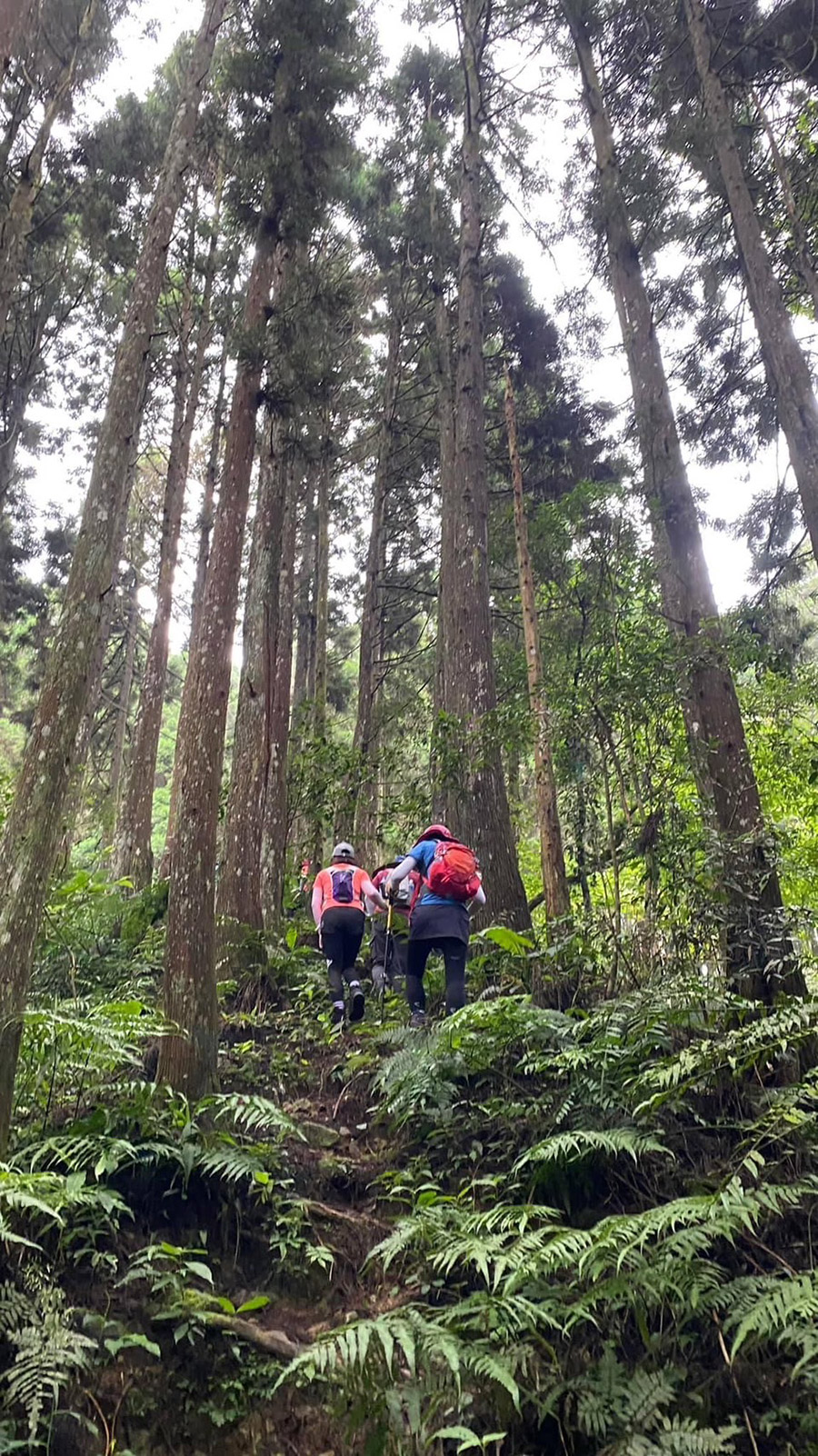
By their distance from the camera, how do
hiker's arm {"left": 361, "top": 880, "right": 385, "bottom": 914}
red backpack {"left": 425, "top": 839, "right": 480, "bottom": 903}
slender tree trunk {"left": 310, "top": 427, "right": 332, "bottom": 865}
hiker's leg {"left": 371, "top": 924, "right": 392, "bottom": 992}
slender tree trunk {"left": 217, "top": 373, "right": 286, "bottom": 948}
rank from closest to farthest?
1. red backpack {"left": 425, "top": 839, "right": 480, "bottom": 903}
2. hiker's arm {"left": 361, "top": 880, "right": 385, "bottom": 914}
3. hiker's leg {"left": 371, "top": 924, "right": 392, "bottom": 992}
4. slender tree trunk {"left": 217, "top": 373, "right": 286, "bottom": 948}
5. slender tree trunk {"left": 310, "top": 427, "right": 332, "bottom": 865}

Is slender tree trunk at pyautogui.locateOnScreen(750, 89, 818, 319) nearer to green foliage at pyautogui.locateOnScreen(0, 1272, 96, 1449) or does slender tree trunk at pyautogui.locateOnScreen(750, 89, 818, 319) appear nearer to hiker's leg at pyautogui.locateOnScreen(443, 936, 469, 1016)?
hiker's leg at pyautogui.locateOnScreen(443, 936, 469, 1016)

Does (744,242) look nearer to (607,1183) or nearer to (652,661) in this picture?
(652,661)

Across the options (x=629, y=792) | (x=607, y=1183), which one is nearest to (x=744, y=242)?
(x=629, y=792)

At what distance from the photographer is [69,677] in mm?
4668

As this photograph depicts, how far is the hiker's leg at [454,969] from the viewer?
646 centimetres

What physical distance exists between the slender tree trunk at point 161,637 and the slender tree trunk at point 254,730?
3.00 meters

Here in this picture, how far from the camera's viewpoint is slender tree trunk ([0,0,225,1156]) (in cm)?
399

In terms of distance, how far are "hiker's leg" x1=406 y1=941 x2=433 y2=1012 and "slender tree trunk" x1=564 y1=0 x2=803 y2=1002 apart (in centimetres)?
249

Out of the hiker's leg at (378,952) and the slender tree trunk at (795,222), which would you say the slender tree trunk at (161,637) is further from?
the slender tree trunk at (795,222)

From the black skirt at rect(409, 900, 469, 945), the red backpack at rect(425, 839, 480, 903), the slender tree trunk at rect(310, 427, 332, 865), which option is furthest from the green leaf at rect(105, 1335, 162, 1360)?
the slender tree trunk at rect(310, 427, 332, 865)

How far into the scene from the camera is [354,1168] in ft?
15.4

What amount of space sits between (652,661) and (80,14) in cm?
1376

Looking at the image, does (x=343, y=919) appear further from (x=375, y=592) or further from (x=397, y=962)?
(x=375, y=592)

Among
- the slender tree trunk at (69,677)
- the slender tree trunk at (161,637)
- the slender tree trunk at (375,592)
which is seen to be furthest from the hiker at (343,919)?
the slender tree trunk at (375,592)
